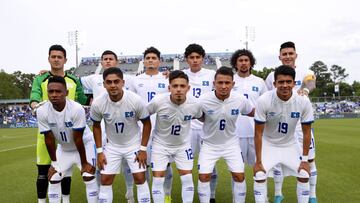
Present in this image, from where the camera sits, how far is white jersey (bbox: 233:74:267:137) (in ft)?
20.9

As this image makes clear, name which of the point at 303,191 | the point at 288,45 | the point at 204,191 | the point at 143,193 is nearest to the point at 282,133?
the point at 303,191

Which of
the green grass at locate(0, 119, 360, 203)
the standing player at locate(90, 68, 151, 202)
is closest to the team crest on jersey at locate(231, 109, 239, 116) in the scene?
the standing player at locate(90, 68, 151, 202)

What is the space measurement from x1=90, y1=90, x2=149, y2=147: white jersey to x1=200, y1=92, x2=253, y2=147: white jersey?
1036mm

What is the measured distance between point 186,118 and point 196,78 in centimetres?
128

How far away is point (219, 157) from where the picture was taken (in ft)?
18.7

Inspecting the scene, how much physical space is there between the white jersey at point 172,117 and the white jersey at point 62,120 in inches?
43.1

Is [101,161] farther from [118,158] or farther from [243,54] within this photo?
[243,54]

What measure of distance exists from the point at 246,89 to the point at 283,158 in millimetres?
1484

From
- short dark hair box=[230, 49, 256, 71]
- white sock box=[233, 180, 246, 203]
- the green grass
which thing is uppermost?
short dark hair box=[230, 49, 256, 71]

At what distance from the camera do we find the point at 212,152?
5730 mm

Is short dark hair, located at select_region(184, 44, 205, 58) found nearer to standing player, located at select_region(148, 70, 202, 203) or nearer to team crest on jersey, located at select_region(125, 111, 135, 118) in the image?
standing player, located at select_region(148, 70, 202, 203)

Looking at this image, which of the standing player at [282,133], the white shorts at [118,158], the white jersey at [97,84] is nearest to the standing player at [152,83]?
the white jersey at [97,84]

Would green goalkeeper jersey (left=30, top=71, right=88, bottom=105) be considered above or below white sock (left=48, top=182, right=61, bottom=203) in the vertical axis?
above

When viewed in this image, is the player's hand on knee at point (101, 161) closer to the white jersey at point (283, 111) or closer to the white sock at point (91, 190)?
the white sock at point (91, 190)
